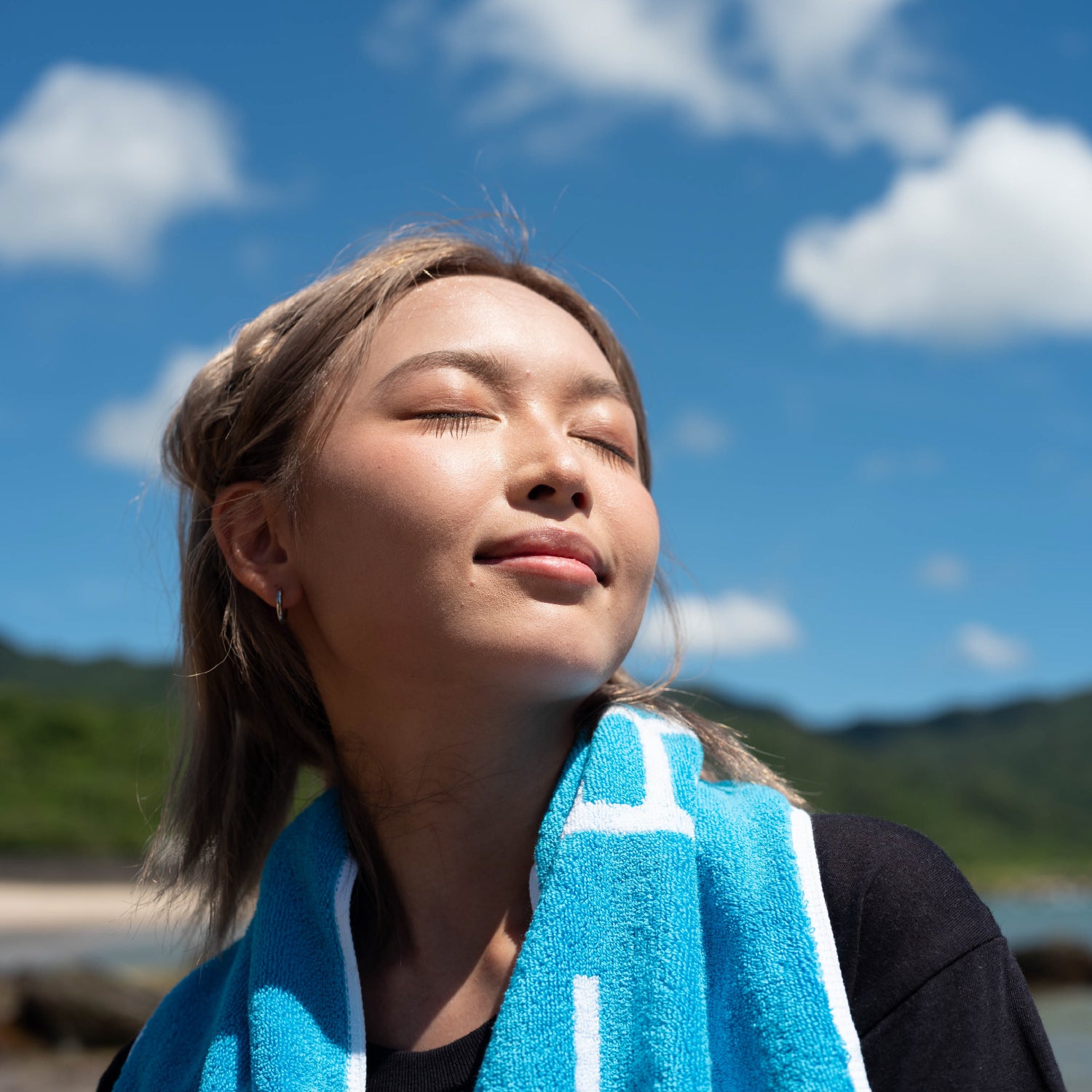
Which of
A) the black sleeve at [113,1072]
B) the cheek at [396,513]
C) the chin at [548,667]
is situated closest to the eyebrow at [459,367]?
the cheek at [396,513]

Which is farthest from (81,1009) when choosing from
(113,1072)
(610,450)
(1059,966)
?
(1059,966)

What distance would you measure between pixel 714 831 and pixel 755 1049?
0.88ft

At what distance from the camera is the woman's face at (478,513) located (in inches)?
57.8

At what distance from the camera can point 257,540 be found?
5.98 ft

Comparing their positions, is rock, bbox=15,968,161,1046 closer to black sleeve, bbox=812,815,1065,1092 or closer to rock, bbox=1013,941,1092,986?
black sleeve, bbox=812,815,1065,1092

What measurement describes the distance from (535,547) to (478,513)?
9 cm

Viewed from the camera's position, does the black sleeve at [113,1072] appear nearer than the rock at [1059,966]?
Yes

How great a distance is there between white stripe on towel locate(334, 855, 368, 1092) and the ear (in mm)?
449

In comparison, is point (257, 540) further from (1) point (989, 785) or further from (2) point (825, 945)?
(1) point (989, 785)

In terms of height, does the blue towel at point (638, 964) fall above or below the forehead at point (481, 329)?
below

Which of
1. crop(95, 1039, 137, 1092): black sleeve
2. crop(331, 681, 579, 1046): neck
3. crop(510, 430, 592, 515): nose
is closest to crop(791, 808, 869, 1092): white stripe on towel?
crop(331, 681, 579, 1046): neck

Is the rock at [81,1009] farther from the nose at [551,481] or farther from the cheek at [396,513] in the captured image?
the nose at [551,481]

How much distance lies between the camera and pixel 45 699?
136 feet

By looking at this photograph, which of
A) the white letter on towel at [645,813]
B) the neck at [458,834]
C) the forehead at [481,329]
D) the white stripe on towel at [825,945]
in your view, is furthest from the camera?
the forehead at [481,329]
